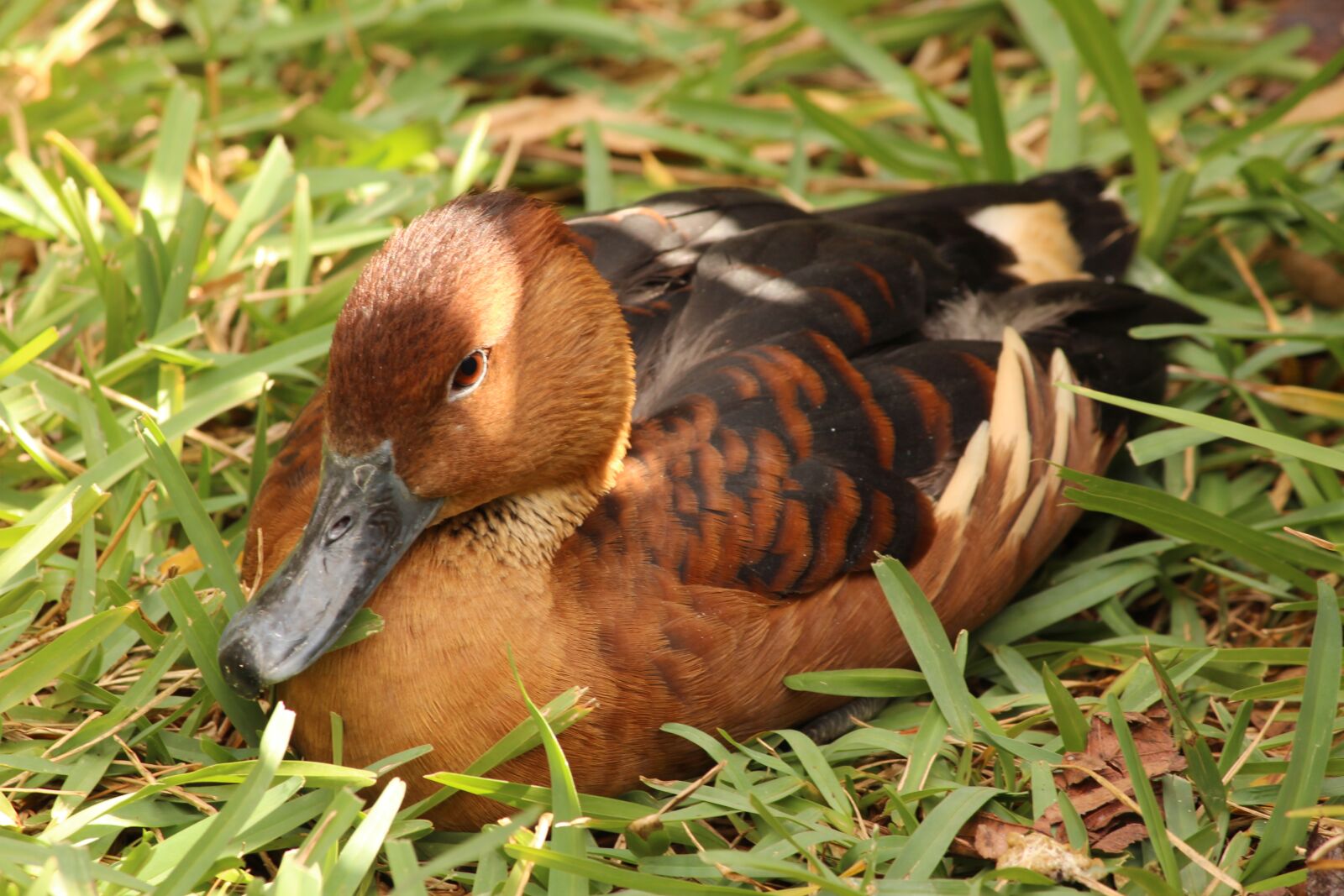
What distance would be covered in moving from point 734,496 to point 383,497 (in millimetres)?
668

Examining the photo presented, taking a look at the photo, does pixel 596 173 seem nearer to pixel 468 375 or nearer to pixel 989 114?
pixel 989 114

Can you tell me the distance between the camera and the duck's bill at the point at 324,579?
94.6 inches

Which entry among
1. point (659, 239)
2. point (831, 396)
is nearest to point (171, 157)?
point (659, 239)

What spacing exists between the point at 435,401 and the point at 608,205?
1896 millimetres

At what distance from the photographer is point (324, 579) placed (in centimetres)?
244

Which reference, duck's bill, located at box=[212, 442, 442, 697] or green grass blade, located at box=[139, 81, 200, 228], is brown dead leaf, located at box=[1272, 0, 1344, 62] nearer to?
green grass blade, located at box=[139, 81, 200, 228]

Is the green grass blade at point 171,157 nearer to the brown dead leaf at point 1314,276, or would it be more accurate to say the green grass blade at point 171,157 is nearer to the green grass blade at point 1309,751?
the green grass blade at point 1309,751

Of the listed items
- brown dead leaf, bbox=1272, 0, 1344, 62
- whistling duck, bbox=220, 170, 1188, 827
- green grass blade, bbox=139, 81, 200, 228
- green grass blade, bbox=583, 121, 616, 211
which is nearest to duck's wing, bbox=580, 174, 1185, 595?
whistling duck, bbox=220, 170, 1188, 827

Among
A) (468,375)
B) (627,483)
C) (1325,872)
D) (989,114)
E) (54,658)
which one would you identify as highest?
(468,375)

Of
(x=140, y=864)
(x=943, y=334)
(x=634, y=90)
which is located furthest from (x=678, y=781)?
(x=634, y=90)

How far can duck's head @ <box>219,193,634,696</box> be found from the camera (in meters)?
2.37

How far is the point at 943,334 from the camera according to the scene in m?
3.27

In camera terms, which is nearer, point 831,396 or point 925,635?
point 925,635

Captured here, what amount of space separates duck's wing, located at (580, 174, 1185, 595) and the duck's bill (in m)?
0.42
